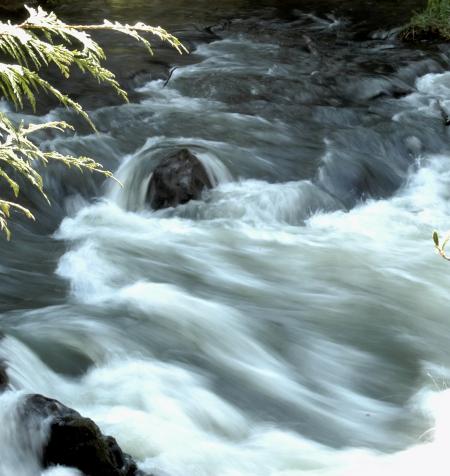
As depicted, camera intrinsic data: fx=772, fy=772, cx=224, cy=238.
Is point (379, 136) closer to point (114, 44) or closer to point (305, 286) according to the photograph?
point (305, 286)

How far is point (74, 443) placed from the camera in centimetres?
303

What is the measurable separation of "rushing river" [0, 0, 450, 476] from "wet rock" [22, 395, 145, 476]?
0.20 ft

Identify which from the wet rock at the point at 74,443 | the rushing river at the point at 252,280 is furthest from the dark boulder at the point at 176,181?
the wet rock at the point at 74,443

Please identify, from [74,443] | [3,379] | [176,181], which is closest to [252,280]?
[176,181]

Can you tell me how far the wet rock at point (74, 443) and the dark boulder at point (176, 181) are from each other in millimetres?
3937

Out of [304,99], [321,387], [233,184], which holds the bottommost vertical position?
[321,387]

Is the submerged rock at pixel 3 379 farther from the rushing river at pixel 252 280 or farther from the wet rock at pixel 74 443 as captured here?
the wet rock at pixel 74 443

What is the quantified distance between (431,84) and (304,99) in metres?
2.09

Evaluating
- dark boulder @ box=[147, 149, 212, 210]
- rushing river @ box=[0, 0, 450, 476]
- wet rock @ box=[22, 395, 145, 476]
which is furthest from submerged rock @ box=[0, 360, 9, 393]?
dark boulder @ box=[147, 149, 212, 210]

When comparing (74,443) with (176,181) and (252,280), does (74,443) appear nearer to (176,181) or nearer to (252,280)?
(252,280)

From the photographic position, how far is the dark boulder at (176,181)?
22.7 ft

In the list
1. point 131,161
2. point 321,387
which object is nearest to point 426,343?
point 321,387

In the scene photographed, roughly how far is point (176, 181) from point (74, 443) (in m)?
4.16

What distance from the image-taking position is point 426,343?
498 cm
